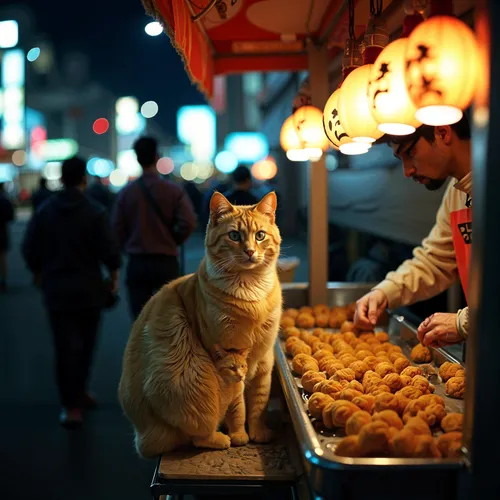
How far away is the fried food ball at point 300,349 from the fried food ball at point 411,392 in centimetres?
67

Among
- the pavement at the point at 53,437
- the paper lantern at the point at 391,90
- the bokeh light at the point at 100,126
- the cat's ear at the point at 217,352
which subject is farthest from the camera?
the bokeh light at the point at 100,126

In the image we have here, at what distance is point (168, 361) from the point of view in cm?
231

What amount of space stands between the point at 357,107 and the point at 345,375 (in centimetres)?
105

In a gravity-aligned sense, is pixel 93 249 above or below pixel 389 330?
above

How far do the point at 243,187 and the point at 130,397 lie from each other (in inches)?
139

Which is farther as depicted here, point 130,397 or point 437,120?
point 130,397

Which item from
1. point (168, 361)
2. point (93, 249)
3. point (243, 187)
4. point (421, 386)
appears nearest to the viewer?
point (421, 386)

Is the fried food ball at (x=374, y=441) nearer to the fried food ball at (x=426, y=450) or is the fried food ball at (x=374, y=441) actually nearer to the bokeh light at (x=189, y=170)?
the fried food ball at (x=426, y=450)

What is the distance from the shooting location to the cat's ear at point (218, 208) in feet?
8.15

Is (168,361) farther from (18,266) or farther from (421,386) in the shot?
(18,266)

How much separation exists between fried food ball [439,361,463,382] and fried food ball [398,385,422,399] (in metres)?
0.30

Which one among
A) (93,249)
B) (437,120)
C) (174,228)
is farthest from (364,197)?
(437,120)

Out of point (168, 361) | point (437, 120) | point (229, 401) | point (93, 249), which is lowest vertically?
point (229, 401)


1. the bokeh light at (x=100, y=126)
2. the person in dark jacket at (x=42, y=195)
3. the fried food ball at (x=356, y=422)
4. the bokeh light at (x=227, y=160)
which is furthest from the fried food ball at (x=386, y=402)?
the bokeh light at (x=100, y=126)
